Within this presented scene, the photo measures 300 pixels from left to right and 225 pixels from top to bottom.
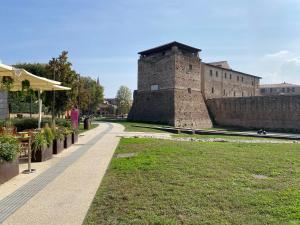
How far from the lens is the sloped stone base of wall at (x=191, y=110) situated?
39250 mm

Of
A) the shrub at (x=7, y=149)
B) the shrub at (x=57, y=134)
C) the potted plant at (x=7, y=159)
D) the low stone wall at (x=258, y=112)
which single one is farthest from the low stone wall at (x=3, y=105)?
the low stone wall at (x=258, y=112)

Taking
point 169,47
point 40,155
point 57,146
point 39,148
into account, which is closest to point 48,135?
point 39,148

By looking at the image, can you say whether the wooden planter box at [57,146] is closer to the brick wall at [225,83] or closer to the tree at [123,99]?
the brick wall at [225,83]

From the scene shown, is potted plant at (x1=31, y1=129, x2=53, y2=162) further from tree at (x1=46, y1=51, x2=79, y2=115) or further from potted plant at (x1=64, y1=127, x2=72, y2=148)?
tree at (x1=46, y1=51, x2=79, y2=115)

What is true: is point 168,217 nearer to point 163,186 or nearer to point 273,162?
point 163,186

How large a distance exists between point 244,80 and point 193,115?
72.6ft

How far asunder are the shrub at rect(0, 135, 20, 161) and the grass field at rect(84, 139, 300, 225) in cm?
197

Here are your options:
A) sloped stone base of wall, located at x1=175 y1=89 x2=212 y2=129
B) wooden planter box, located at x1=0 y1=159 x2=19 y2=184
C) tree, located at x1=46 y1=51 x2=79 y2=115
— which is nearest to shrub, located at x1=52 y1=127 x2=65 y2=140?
wooden planter box, located at x1=0 y1=159 x2=19 y2=184

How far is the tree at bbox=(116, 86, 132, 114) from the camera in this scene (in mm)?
71312

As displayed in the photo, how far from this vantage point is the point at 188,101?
4153cm

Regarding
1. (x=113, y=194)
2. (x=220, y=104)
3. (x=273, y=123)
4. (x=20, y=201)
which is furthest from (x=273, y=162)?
(x=220, y=104)

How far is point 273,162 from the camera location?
311 inches

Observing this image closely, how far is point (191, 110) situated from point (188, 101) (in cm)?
128

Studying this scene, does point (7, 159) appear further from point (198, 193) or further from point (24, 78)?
point (24, 78)
